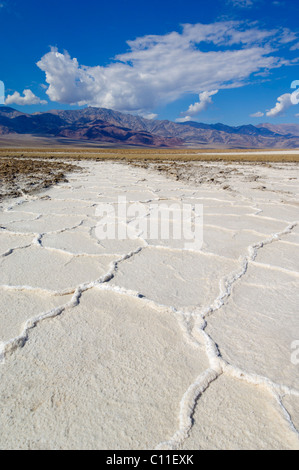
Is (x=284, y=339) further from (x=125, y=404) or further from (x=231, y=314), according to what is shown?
(x=125, y=404)

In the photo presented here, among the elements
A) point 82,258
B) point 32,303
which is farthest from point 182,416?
point 82,258

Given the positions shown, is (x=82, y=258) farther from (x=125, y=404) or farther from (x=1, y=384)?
(x=125, y=404)

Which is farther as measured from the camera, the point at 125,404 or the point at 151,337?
the point at 151,337

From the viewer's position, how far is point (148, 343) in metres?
1.38

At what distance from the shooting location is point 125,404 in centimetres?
105

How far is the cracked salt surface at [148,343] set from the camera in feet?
3.16

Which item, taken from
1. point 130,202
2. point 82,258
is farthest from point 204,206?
point 82,258

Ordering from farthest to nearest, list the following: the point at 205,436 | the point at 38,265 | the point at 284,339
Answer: the point at 38,265 → the point at 284,339 → the point at 205,436

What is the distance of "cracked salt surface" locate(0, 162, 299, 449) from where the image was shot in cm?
96

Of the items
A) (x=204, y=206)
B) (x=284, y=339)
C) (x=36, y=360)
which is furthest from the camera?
(x=204, y=206)

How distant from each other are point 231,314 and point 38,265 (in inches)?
59.0

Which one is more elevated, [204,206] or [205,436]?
[204,206]

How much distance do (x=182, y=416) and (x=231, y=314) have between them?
730 mm

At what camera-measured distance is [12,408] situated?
1.03 metres
